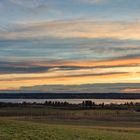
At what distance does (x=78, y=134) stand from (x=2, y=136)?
524cm

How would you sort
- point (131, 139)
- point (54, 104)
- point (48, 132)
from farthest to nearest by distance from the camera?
point (54, 104) < point (131, 139) < point (48, 132)

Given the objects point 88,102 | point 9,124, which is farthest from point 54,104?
point 9,124

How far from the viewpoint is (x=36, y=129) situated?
85.8 ft

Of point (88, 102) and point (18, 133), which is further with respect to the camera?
point (88, 102)

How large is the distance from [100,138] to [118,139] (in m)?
1.41

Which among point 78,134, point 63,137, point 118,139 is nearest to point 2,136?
point 63,137

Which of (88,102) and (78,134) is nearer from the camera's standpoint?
(78,134)

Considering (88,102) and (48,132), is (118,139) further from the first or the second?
(88,102)

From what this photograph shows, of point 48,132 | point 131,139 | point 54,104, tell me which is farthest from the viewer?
point 54,104

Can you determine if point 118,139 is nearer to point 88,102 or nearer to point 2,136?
point 2,136

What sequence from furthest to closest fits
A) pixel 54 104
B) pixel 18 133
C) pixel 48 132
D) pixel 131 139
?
1. pixel 54 104
2. pixel 131 139
3. pixel 48 132
4. pixel 18 133

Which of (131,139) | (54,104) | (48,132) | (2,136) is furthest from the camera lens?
(54,104)

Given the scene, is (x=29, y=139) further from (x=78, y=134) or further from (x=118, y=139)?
(x=118, y=139)

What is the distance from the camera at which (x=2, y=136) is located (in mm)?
22203
